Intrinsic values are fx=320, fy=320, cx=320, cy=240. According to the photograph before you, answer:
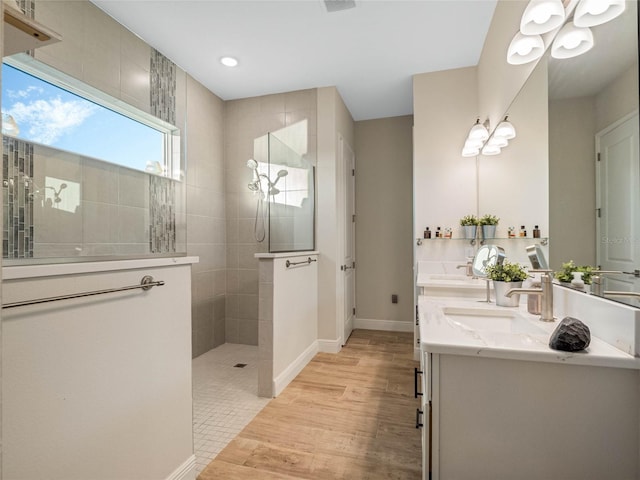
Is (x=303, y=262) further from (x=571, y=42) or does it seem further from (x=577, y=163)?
(x=571, y=42)

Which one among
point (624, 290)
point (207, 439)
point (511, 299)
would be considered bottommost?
point (207, 439)

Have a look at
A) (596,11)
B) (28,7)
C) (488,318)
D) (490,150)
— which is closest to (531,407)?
(488,318)

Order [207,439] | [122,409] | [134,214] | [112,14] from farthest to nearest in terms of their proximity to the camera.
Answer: [112,14], [207,439], [134,214], [122,409]

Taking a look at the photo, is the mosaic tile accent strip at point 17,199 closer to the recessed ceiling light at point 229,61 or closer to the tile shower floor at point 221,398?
the tile shower floor at point 221,398

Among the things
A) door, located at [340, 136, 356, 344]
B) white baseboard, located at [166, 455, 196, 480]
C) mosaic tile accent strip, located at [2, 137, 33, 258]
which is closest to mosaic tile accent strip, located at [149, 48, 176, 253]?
mosaic tile accent strip, located at [2, 137, 33, 258]

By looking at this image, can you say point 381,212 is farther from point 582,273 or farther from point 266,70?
point 582,273

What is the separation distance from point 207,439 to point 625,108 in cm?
229

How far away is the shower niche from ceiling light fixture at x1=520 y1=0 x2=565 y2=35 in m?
1.66

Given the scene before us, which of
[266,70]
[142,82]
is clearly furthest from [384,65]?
[142,82]

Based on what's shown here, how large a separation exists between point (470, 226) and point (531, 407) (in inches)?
80.5

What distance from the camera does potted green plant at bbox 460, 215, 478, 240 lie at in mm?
2680

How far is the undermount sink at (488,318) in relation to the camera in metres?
1.32

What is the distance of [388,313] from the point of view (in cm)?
405

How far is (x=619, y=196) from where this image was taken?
918mm
